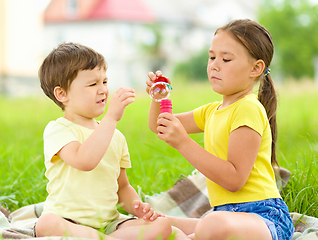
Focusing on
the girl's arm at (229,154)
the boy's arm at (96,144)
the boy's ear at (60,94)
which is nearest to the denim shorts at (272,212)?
the girl's arm at (229,154)

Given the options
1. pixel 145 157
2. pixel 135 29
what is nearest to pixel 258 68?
pixel 145 157

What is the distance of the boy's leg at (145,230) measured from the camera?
1.62 m

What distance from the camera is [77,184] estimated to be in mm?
1635

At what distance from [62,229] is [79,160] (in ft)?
0.98

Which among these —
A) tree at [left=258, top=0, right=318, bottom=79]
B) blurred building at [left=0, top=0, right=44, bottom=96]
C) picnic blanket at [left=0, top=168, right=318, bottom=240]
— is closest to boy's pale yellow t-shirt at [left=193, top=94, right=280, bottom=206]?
picnic blanket at [left=0, top=168, right=318, bottom=240]

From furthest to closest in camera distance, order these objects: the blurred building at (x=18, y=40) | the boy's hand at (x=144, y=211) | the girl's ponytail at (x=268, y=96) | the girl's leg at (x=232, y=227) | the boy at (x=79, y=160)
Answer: the blurred building at (x=18, y=40) → the girl's ponytail at (x=268, y=96) → the boy's hand at (x=144, y=211) → the boy at (x=79, y=160) → the girl's leg at (x=232, y=227)

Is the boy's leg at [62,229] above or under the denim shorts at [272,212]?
under

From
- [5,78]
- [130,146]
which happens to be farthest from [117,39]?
[130,146]

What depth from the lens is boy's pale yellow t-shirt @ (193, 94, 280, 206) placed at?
1619 mm

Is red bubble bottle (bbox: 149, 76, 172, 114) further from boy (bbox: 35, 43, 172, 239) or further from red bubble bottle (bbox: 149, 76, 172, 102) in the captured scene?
boy (bbox: 35, 43, 172, 239)

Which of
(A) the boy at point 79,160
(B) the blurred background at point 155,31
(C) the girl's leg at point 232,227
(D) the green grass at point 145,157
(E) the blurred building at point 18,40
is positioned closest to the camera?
(C) the girl's leg at point 232,227

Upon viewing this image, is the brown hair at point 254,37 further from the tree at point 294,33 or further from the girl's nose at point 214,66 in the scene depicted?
the tree at point 294,33

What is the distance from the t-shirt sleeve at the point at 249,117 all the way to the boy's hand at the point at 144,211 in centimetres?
52

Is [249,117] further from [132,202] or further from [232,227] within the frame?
[132,202]
